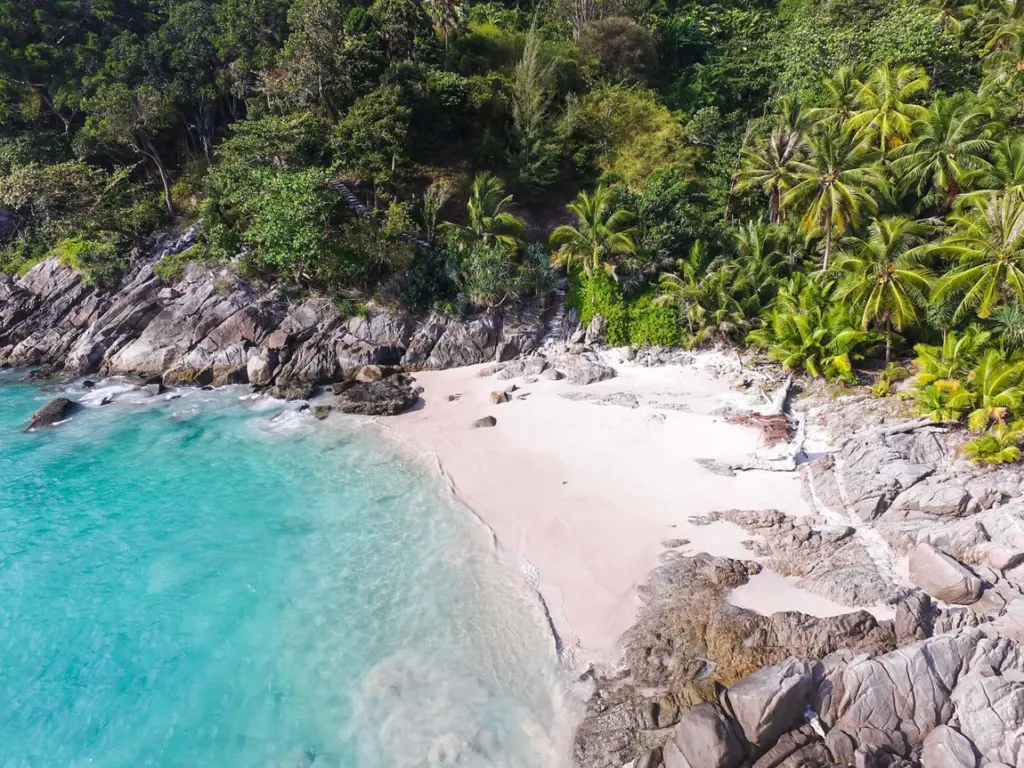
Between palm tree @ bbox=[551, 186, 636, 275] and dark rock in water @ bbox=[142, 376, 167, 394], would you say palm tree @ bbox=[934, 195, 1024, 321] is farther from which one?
dark rock in water @ bbox=[142, 376, 167, 394]

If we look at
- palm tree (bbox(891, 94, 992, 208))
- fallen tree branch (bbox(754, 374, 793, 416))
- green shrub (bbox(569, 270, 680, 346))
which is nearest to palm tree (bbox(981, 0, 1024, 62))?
palm tree (bbox(891, 94, 992, 208))

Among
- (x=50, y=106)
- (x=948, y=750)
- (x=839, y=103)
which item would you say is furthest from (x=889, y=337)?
(x=50, y=106)

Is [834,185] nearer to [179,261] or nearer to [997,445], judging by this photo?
[997,445]

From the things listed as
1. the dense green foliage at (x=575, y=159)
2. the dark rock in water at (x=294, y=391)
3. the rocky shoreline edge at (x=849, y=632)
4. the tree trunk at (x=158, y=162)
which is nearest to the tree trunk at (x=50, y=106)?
the dense green foliage at (x=575, y=159)

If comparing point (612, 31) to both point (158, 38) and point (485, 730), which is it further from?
point (485, 730)

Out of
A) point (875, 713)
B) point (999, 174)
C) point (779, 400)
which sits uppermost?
point (999, 174)

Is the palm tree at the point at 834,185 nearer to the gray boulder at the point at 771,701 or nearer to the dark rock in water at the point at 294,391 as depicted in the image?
the gray boulder at the point at 771,701
